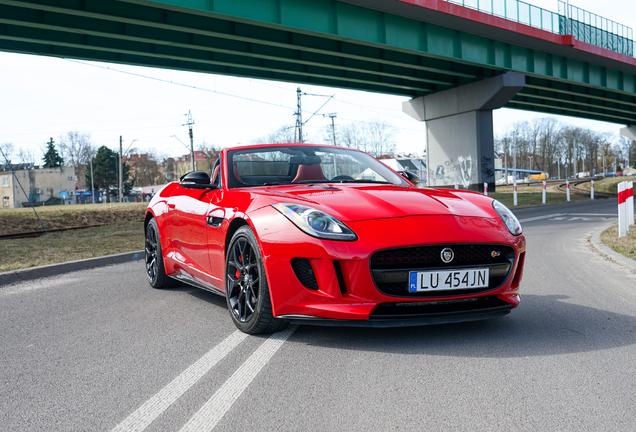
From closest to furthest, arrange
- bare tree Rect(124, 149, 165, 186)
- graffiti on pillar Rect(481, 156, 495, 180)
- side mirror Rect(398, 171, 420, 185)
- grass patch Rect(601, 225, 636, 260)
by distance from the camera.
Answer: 1. side mirror Rect(398, 171, 420, 185)
2. grass patch Rect(601, 225, 636, 260)
3. graffiti on pillar Rect(481, 156, 495, 180)
4. bare tree Rect(124, 149, 165, 186)

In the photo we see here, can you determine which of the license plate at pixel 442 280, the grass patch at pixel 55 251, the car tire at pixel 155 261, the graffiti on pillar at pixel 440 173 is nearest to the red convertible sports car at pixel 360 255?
the license plate at pixel 442 280

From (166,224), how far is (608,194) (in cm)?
3549

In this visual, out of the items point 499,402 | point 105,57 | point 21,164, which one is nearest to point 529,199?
point 105,57

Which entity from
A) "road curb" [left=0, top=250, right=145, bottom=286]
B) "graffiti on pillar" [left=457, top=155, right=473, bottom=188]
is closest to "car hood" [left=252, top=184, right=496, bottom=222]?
"road curb" [left=0, top=250, right=145, bottom=286]

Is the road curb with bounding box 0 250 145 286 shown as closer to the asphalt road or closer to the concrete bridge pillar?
the asphalt road

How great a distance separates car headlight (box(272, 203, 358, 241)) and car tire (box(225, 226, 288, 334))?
1.15ft

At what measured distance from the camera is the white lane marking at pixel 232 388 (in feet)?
7.74

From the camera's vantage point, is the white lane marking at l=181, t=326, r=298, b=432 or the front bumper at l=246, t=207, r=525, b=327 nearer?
the white lane marking at l=181, t=326, r=298, b=432

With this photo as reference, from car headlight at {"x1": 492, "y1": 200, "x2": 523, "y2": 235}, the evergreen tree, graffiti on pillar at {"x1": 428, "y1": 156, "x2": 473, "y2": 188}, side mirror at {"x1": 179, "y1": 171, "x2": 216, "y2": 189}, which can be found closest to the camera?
car headlight at {"x1": 492, "y1": 200, "x2": 523, "y2": 235}

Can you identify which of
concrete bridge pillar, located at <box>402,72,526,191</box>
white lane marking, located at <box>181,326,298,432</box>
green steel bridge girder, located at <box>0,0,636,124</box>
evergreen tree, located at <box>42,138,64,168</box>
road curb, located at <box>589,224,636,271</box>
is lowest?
road curb, located at <box>589,224,636,271</box>

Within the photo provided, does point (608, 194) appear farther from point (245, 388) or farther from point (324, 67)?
point (245, 388)

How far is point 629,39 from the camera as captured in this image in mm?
30734

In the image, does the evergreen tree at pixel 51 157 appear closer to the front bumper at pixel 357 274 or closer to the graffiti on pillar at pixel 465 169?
the graffiti on pillar at pixel 465 169

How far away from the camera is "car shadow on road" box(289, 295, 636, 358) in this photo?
329 cm
